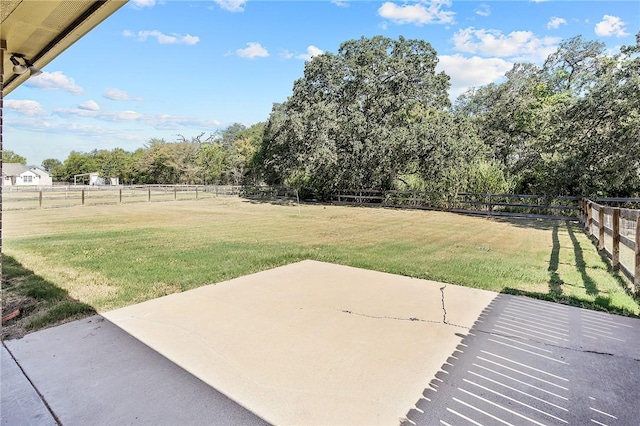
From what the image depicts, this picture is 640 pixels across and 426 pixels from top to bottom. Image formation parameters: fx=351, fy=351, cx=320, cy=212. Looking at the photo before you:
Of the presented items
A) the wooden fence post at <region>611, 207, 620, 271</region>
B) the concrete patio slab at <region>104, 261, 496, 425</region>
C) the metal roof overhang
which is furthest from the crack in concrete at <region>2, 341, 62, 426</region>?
the wooden fence post at <region>611, 207, 620, 271</region>

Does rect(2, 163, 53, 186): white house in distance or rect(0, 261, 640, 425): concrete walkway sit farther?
rect(2, 163, 53, 186): white house in distance

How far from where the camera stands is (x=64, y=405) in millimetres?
2039

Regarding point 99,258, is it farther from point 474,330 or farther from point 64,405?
point 474,330

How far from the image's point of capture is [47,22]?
7.47 ft

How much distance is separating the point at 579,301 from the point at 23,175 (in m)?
71.2

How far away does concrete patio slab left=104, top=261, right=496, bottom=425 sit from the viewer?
214 cm

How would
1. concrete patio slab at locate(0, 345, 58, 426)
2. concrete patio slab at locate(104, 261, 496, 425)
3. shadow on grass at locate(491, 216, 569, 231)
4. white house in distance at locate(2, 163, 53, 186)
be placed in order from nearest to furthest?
concrete patio slab at locate(0, 345, 58, 426), concrete patio slab at locate(104, 261, 496, 425), shadow on grass at locate(491, 216, 569, 231), white house in distance at locate(2, 163, 53, 186)

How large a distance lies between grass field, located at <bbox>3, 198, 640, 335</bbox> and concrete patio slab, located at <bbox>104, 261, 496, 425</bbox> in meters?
0.63

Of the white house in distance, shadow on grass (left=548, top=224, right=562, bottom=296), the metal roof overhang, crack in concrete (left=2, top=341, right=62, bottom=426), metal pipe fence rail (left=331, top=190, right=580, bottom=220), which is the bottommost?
crack in concrete (left=2, top=341, right=62, bottom=426)

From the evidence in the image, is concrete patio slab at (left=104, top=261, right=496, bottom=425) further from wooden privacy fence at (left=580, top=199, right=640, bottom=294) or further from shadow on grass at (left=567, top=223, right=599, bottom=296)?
wooden privacy fence at (left=580, top=199, right=640, bottom=294)

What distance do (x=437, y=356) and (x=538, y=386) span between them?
66cm

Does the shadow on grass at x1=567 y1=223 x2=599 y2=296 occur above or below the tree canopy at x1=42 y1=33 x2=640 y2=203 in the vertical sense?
below

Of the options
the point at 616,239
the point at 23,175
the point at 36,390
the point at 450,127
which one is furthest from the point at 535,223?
the point at 23,175

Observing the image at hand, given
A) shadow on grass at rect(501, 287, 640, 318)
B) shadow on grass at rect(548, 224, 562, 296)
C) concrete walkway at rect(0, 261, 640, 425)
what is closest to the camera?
concrete walkway at rect(0, 261, 640, 425)
